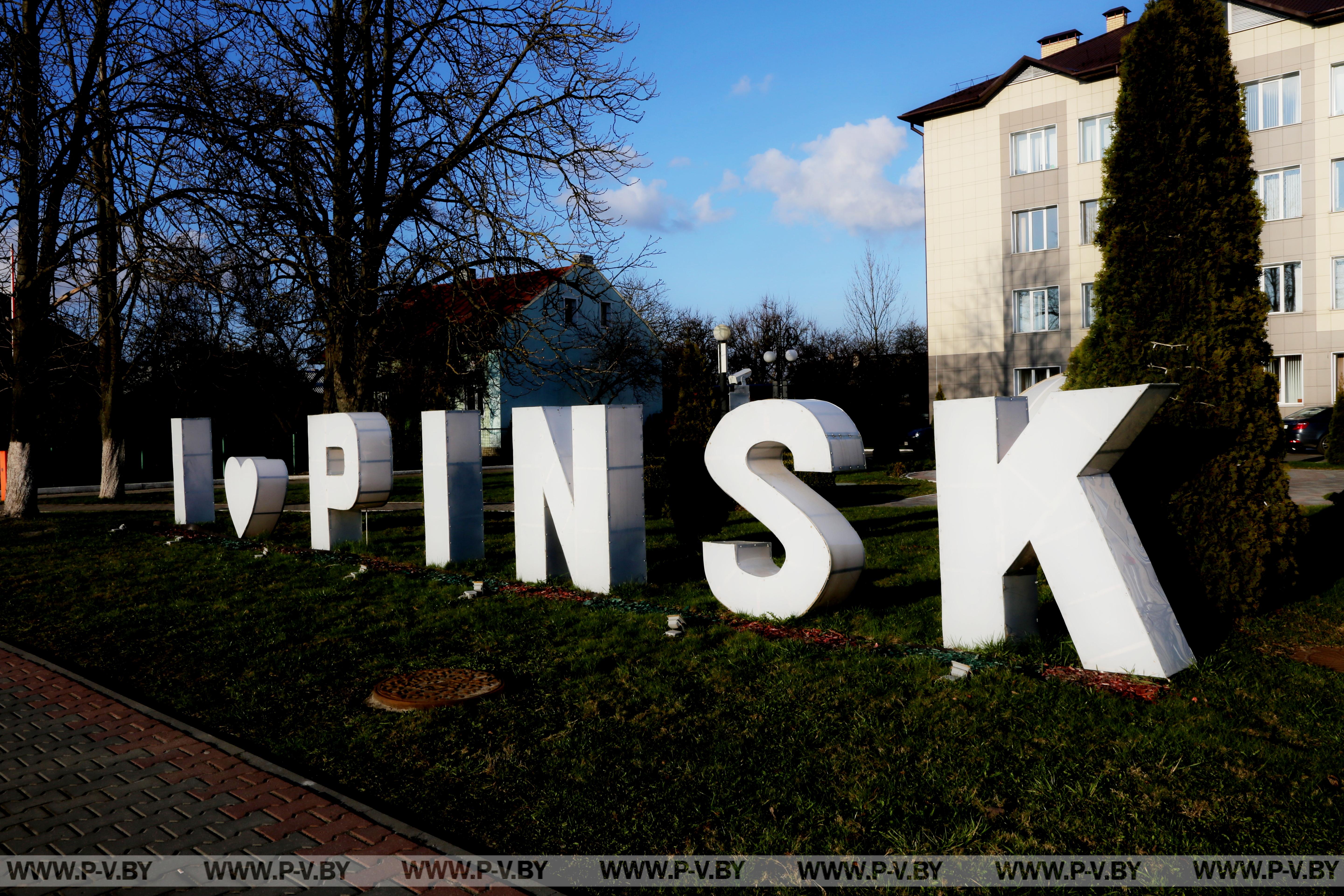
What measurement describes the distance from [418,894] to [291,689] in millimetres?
2991

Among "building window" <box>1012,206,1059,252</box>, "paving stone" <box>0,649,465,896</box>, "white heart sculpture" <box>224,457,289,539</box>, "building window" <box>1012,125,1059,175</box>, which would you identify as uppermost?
"building window" <box>1012,125,1059,175</box>

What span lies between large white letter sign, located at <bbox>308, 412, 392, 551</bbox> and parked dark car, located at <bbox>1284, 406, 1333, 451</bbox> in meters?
24.3

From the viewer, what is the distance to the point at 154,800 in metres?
4.22

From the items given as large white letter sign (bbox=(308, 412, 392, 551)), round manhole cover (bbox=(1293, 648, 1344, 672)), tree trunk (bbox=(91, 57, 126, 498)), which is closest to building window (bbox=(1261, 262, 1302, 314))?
round manhole cover (bbox=(1293, 648, 1344, 672))

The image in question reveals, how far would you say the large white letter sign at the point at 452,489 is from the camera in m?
10.6

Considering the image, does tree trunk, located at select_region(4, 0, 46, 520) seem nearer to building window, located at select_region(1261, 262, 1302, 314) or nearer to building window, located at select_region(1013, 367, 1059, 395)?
building window, located at select_region(1013, 367, 1059, 395)

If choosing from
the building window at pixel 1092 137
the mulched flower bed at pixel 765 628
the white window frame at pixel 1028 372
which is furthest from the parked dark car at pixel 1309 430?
the mulched flower bed at pixel 765 628

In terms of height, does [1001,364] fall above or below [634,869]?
above

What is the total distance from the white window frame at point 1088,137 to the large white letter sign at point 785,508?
25.7 metres

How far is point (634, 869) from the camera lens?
3.47 m

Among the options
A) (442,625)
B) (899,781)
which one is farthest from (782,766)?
(442,625)

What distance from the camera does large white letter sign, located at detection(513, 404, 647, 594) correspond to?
8789mm

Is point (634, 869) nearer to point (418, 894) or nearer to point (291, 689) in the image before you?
point (418, 894)

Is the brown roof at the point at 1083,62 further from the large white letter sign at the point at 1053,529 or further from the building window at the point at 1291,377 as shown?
the large white letter sign at the point at 1053,529
